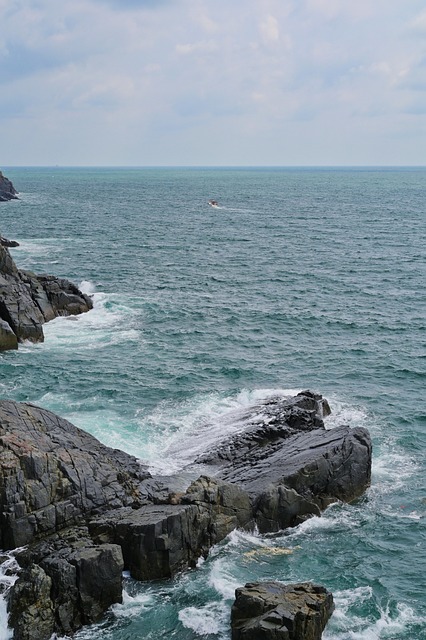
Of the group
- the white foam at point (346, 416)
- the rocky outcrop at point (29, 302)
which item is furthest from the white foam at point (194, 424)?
the rocky outcrop at point (29, 302)

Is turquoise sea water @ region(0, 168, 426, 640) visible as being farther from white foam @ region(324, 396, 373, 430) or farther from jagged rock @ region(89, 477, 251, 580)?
jagged rock @ region(89, 477, 251, 580)

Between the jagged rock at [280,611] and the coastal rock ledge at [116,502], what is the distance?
16.2 feet

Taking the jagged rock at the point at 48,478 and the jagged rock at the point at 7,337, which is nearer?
the jagged rock at the point at 48,478

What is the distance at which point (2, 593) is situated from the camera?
98.4 ft

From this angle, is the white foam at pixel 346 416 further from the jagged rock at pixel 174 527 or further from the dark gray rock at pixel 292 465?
the jagged rock at pixel 174 527

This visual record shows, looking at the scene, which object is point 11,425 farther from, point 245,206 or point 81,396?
point 245,206

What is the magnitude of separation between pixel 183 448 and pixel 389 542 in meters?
13.1

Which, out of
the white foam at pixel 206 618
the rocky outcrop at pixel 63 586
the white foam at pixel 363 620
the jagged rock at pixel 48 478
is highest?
the jagged rock at pixel 48 478

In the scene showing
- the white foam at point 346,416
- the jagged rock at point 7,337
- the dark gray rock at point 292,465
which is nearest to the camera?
the dark gray rock at point 292,465

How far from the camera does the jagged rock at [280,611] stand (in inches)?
1081

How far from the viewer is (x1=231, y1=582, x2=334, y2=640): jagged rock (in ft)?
90.1

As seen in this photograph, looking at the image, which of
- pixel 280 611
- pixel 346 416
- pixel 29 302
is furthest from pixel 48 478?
pixel 29 302

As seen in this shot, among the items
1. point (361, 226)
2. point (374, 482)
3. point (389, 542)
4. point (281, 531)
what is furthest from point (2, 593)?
point (361, 226)

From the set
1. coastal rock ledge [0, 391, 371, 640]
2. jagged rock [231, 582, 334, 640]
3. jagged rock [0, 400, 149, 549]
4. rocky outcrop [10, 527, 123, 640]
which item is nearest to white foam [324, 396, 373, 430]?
coastal rock ledge [0, 391, 371, 640]
